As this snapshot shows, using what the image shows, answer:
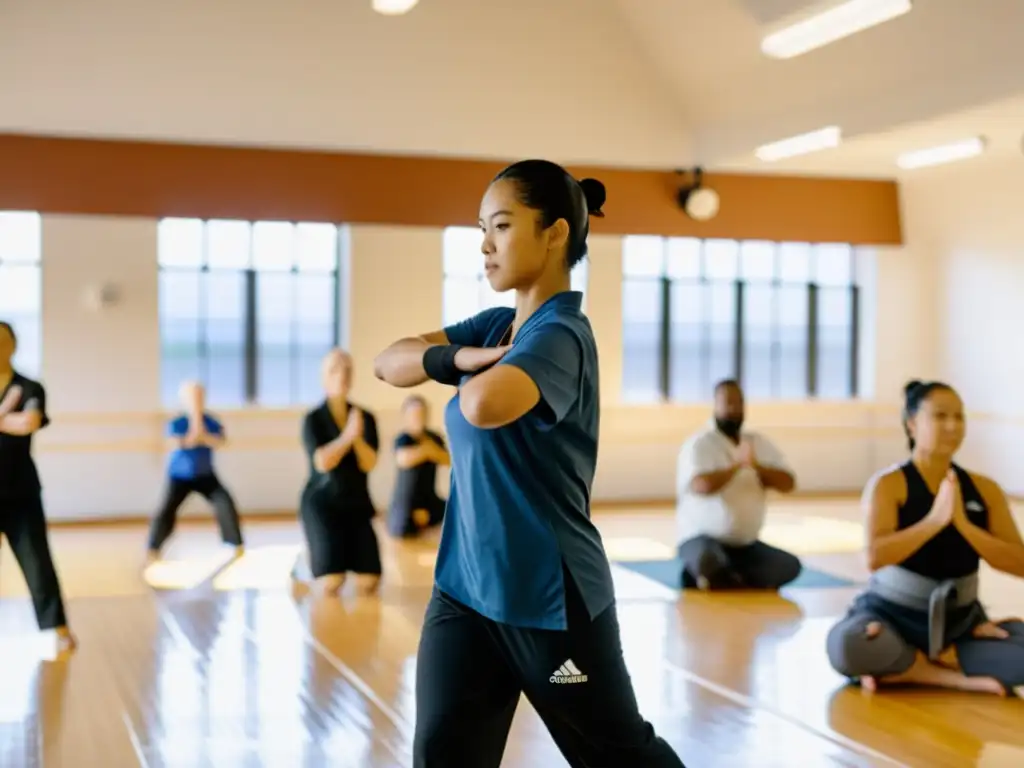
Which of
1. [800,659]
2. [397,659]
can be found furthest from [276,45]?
[800,659]

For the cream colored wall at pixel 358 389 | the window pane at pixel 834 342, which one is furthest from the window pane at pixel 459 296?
the window pane at pixel 834 342

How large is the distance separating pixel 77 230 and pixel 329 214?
72.0 inches

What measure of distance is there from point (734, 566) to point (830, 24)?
2.92m

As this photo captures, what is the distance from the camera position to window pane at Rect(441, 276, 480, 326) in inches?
388

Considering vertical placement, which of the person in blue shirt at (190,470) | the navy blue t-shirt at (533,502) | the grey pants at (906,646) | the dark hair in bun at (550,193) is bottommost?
the grey pants at (906,646)

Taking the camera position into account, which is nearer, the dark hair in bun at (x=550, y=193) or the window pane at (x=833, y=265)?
the dark hair in bun at (x=550, y=193)

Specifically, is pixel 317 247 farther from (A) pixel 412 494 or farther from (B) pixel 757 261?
(B) pixel 757 261

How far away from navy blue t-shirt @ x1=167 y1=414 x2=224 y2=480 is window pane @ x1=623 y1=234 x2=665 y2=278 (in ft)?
14.5

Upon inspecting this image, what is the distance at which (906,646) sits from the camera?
4.36 metres

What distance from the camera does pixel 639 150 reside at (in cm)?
909

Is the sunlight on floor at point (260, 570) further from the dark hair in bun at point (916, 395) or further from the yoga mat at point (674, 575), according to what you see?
the dark hair in bun at point (916, 395)

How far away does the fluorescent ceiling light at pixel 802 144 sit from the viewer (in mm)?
8031

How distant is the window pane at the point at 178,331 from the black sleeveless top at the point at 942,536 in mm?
6121

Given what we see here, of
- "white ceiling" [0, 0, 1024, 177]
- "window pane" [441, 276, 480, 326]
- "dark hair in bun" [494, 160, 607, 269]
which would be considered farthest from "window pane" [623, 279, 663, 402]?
"dark hair in bun" [494, 160, 607, 269]
